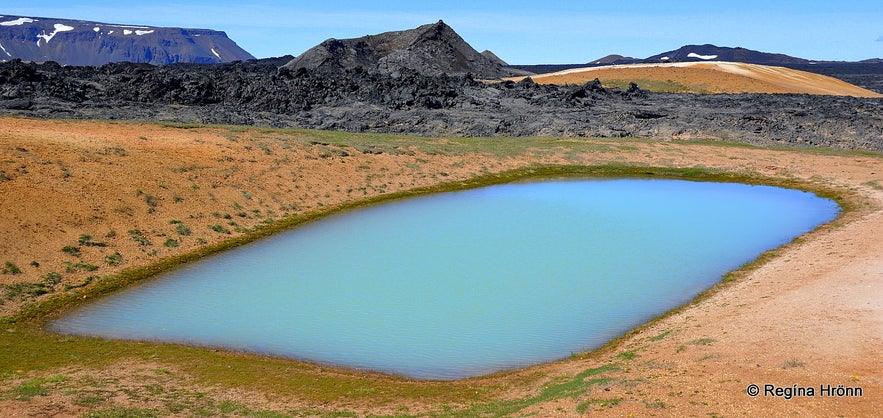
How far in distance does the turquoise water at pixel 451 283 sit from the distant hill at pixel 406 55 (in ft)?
249

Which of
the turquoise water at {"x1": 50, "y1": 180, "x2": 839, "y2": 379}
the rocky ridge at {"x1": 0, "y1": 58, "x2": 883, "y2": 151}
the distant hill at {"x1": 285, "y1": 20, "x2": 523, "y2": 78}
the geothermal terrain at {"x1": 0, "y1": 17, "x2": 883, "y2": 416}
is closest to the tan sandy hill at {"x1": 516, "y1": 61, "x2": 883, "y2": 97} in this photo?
the distant hill at {"x1": 285, "y1": 20, "x2": 523, "y2": 78}

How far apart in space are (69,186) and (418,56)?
87.7 m

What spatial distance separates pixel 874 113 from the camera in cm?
6225

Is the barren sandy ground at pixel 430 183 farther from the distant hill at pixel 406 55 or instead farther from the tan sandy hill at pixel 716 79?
the distant hill at pixel 406 55

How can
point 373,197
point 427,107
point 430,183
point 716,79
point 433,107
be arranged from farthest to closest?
point 716,79, point 433,107, point 427,107, point 430,183, point 373,197

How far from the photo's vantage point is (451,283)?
73.2 ft

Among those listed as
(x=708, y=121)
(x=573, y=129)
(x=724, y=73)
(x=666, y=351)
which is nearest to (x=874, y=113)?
(x=708, y=121)

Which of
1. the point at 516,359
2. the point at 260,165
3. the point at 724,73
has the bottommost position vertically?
the point at 516,359

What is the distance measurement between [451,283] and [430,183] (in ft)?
63.1

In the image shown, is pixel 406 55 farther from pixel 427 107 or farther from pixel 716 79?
pixel 427 107

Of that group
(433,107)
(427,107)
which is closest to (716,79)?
(433,107)

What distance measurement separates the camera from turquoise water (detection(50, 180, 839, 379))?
58.1ft

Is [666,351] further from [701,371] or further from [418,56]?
[418,56]

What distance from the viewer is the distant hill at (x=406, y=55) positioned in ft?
363
